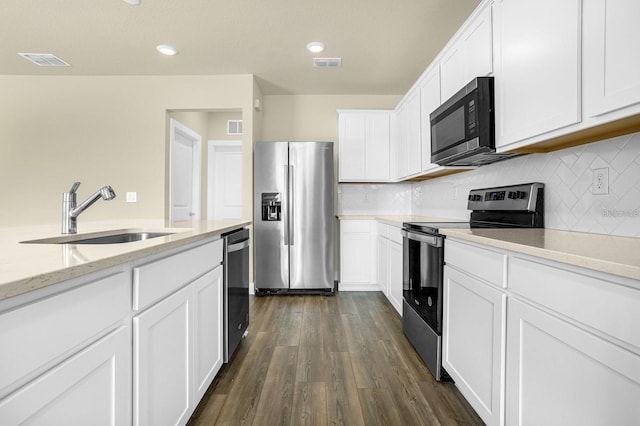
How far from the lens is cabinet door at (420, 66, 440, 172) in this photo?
2729 mm

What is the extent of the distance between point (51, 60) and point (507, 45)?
4.37m

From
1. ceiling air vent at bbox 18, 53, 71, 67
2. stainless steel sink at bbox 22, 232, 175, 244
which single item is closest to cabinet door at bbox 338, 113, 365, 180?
stainless steel sink at bbox 22, 232, 175, 244

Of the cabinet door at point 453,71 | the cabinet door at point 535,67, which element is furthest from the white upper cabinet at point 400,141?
the cabinet door at point 535,67

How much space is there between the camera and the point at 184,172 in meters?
4.86

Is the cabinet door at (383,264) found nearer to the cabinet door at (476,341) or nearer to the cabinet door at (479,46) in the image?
the cabinet door at (476,341)

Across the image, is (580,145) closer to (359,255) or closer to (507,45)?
(507,45)

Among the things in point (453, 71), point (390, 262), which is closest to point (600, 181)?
point (453, 71)

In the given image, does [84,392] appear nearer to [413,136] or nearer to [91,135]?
[413,136]

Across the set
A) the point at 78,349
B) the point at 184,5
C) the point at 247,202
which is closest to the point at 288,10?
the point at 184,5

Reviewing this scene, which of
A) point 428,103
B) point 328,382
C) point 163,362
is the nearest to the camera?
point 163,362

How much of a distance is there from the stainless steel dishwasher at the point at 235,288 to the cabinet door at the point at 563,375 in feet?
4.88

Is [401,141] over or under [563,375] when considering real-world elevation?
over

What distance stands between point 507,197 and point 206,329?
1.95 m

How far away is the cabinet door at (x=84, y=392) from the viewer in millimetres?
632
